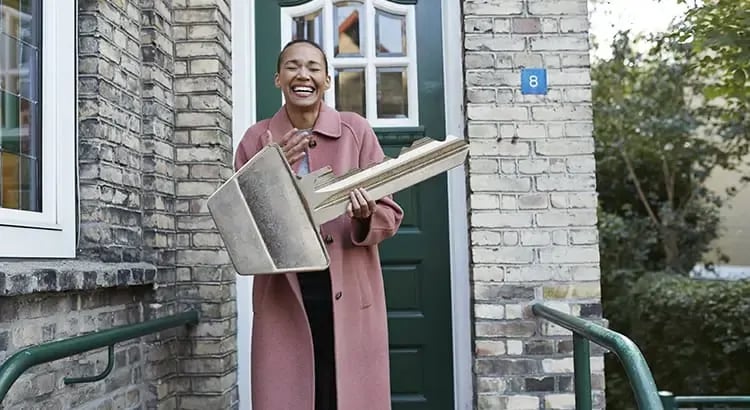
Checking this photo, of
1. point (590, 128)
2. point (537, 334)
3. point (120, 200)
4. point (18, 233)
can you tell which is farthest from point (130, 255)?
point (590, 128)

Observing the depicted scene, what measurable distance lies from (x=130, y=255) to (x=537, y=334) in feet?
5.24

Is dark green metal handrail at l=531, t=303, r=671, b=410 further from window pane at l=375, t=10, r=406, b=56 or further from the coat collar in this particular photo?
window pane at l=375, t=10, r=406, b=56

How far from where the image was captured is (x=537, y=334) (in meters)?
2.89

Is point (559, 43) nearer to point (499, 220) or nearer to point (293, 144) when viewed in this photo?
point (499, 220)

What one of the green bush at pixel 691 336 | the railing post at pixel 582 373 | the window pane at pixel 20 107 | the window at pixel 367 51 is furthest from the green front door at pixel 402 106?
the green bush at pixel 691 336

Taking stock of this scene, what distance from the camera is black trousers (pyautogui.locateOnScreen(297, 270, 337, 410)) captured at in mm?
2117

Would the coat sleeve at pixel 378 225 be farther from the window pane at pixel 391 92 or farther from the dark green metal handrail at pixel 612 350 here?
the window pane at pixel 391 92

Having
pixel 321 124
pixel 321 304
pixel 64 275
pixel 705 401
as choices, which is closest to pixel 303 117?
pixel 321 124

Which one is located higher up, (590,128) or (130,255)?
(590,128)

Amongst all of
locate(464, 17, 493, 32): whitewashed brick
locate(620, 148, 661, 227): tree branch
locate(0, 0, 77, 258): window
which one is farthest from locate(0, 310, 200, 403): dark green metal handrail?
locate(620, 148, 661, 227): tree branch

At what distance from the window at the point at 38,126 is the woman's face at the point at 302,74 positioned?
2.54 feet

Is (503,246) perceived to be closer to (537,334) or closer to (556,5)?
(537,334)

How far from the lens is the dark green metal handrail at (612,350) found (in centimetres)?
148

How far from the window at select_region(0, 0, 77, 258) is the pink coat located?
2.05ft
